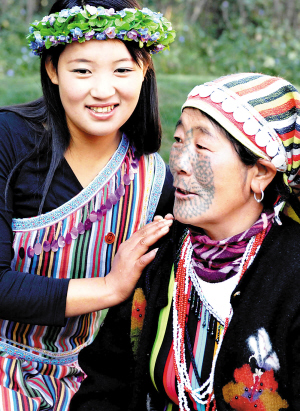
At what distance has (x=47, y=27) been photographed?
7.94 ft

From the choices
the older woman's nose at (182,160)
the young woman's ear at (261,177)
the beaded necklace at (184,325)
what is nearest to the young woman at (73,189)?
the beaded necklace at (184,325)

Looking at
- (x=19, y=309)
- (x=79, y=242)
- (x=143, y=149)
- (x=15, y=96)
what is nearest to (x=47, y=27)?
(x=143, y=149)

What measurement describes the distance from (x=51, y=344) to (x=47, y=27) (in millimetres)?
1576

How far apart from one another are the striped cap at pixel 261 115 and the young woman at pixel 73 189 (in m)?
0.58

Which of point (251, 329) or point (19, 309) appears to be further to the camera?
point (19, 309)

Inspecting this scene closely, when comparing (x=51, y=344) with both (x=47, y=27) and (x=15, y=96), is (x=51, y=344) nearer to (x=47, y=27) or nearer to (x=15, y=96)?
(x=47, y=27)

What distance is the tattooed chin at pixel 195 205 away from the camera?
2.10 meters

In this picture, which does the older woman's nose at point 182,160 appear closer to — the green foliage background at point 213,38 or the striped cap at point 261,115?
the striped cap at point 261,115

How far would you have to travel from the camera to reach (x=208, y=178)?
2.06 meters

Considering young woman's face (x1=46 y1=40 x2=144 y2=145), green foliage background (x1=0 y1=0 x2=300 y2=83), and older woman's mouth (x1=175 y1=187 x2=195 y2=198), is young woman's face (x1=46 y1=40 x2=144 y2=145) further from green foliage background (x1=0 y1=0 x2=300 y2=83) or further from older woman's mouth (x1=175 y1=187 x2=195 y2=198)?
green foliage background (x1=0 y1=0 x2=300 y2=83)

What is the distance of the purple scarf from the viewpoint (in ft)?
6.86

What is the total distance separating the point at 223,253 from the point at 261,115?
57 centimetres

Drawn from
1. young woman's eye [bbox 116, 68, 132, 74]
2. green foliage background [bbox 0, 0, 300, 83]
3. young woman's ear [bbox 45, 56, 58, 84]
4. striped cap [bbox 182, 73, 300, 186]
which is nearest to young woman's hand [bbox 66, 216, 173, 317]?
striped cap [bbox 182, 73, 300, 186]

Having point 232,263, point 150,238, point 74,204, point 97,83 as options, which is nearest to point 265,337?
point 232,263
